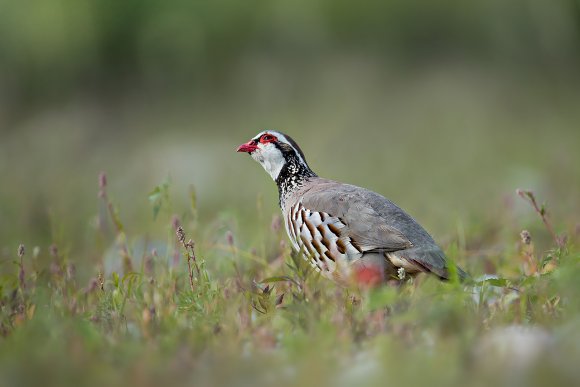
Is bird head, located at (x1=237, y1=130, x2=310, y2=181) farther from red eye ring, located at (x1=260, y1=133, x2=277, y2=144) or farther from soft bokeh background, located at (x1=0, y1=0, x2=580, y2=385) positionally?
soft bokeh background, located at (x1=0, y1=0, x2=580, y2=385)

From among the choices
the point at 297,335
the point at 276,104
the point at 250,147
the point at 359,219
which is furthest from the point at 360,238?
the point at 276,104

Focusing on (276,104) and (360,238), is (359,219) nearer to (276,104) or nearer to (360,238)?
(360,238)

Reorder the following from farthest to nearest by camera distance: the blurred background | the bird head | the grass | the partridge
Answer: the blurred background → the bird head → the partridge → the grass

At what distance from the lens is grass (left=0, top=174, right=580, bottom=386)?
2.94 m

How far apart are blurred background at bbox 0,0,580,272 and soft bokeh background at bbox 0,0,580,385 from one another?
3 cm

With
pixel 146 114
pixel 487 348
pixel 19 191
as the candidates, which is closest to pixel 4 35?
pixel 146 114

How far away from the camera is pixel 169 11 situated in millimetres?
14406

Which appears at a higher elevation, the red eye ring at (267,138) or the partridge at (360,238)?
the red eye ring at (267,138)

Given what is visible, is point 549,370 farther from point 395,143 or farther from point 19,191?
point 395,143

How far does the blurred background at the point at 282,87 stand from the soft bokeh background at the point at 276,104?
3 cm

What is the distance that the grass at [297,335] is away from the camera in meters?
2.94

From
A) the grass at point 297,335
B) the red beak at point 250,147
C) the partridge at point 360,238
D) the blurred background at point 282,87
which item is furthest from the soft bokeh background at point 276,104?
the grass at point 297,335

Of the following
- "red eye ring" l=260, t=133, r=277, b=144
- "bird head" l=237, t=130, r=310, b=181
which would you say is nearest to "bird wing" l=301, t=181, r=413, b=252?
"bird head" l=237, t=130, r=310, b=181

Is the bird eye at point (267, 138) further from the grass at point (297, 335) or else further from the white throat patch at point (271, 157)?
the grass at point (297, 335)
